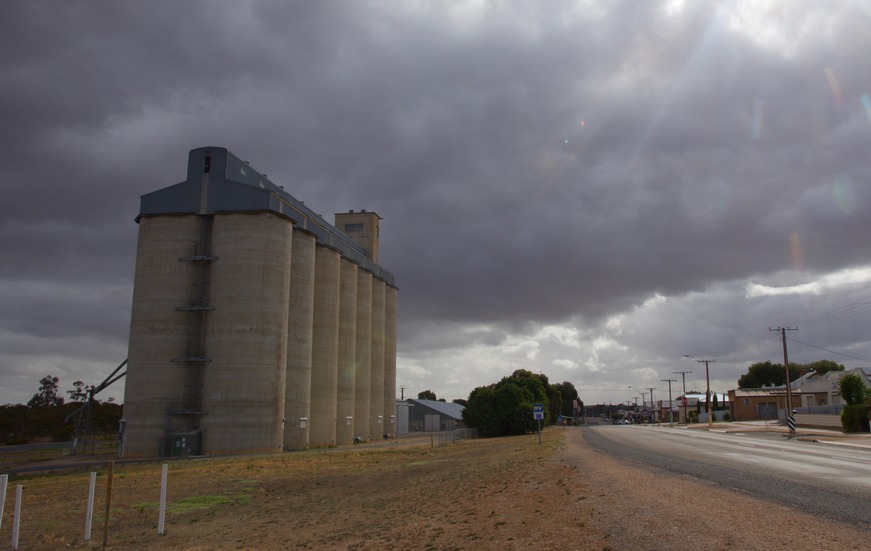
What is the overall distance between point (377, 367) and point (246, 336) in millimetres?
37374

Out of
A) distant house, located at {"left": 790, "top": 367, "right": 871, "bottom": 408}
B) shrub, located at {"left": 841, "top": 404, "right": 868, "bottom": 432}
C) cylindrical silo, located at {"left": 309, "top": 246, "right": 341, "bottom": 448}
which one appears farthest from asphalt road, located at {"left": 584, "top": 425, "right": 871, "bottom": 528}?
distant house, located at {"left": 790, "top": 367, "right": 871, "bottom": 408}

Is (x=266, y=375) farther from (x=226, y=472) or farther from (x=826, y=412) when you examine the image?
(x=826, y=412)

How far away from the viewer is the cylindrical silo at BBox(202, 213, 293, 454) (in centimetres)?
5194

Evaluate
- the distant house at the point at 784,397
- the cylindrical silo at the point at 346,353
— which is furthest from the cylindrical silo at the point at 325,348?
the distant house at the point at 784,397

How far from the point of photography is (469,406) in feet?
268

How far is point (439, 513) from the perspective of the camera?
18.1m

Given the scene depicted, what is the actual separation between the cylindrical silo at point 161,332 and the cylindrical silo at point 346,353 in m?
22.3

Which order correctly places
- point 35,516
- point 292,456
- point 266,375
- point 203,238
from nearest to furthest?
point 35,516 < point 292,456 < point 266,375 < point 203,238

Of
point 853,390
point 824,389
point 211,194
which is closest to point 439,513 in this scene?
point 211,194

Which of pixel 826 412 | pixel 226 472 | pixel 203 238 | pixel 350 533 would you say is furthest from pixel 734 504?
pixel 826 412

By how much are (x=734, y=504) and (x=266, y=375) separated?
44167mm

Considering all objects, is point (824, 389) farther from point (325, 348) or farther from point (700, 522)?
point (700, 522)

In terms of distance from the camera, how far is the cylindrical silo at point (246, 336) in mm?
51938

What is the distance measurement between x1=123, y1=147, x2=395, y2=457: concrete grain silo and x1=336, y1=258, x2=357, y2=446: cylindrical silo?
12.1 meters
